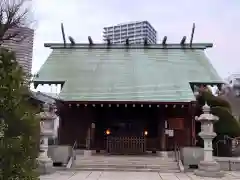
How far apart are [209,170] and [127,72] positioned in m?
9.44

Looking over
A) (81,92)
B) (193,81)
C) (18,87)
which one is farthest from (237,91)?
(18,87)

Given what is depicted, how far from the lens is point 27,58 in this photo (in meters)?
17.0

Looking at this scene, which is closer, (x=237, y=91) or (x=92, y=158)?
(x=92, y=158)

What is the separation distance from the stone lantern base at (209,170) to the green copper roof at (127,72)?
15.9 feet

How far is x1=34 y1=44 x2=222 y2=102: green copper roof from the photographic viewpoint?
18484 millimetres

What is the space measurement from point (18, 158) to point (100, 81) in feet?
49.1

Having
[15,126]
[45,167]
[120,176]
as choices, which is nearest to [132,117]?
[120,176]

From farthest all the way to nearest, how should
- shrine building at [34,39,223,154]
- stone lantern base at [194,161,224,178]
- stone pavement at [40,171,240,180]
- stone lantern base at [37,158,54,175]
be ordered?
shrine building at [34,39,223,154]
stone lantern base at [194,161,224,178]
stone lantern base at [37,158,54,175]
stone pavement at [40,171,240,180]

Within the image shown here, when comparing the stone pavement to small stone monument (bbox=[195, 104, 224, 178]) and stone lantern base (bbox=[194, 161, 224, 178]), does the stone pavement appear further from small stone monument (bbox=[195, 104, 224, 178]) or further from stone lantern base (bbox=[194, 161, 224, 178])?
small stone monument (bbox=[195, 104, 224, 178])

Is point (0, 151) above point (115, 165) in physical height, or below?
above

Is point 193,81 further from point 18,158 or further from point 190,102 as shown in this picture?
point 18,158

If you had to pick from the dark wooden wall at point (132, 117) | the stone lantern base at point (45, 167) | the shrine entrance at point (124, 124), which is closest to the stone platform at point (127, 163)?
the stone lantern base at point (45, 167)

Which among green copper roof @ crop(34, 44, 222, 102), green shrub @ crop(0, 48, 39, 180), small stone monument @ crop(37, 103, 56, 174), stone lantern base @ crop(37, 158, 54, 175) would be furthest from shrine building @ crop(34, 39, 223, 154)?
green shrub @ crop(0, 48, 39, 180)

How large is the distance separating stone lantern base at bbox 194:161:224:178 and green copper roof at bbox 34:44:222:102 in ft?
15.9
